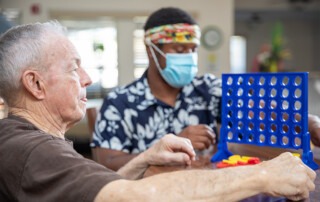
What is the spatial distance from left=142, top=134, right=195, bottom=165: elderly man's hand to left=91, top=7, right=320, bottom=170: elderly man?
0.43 metres

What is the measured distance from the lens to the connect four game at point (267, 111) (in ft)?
3.50

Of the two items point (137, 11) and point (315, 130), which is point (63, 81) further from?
point (137, 11)

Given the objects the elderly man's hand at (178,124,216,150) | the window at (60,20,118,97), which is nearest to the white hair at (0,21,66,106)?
the elderly man's hand at (178,124,216,150)

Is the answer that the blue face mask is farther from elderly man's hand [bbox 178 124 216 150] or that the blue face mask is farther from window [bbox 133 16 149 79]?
window [bbox 133 16 149 79]

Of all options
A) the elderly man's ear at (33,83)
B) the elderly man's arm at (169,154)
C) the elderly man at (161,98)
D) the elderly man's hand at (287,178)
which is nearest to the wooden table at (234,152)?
the elderly man's arm at (169,154)

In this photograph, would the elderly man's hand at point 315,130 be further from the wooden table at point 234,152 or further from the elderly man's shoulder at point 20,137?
the elderly man's shoulder at point 20,137

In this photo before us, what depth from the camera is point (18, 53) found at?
91cm

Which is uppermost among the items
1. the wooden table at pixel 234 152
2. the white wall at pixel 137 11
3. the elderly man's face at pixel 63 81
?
the white wall at pixel 137 11

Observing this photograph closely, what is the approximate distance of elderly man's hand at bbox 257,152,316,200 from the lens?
0.76 m

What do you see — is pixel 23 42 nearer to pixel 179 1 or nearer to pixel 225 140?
pixel 225 140

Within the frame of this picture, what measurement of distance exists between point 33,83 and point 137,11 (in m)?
5.39

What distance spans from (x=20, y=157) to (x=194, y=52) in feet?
4.02

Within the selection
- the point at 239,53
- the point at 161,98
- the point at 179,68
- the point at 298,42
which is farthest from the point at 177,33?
the point at 298,42

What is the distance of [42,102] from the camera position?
3.10ft
